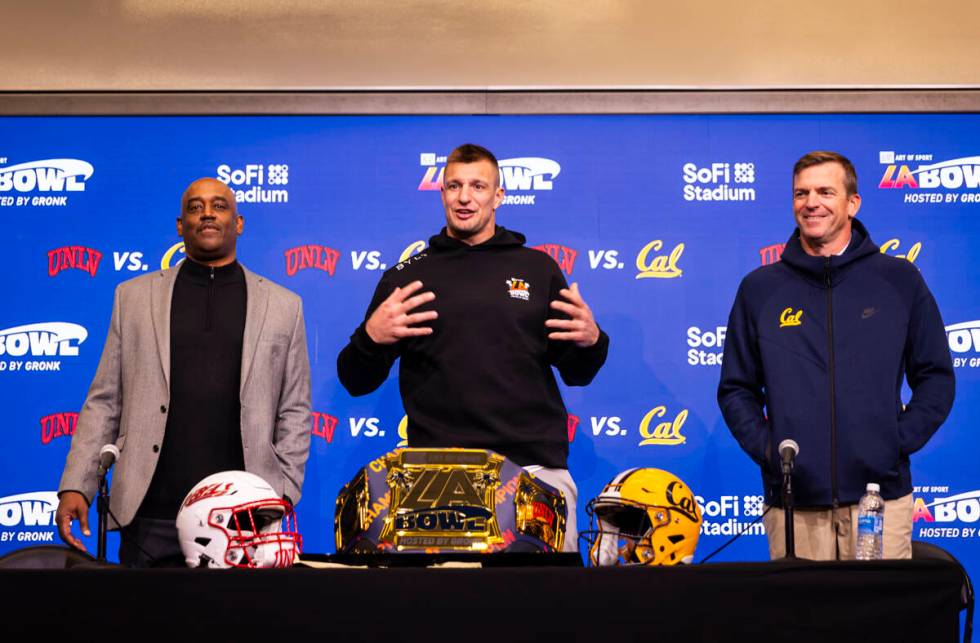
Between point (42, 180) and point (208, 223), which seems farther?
point (42, 180)

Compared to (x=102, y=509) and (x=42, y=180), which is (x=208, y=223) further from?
(x=42, y=180)

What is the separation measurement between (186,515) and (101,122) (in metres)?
2.98

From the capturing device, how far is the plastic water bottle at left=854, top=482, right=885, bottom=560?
10.6ft

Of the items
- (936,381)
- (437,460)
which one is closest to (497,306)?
(437,460)

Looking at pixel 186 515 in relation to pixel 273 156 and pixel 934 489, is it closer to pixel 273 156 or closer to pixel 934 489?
pixel 273 156

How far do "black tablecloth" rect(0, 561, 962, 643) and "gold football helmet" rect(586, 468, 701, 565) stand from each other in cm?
100

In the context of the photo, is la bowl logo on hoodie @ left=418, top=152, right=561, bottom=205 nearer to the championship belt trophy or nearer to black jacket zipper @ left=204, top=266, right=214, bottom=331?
black jacket zipper @ left=204, top=266, right=214, bottom=331

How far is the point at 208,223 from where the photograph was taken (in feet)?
13.0

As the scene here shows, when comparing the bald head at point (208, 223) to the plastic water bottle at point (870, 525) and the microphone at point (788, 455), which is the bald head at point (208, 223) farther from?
the plastic water bottle at point (870, 525)

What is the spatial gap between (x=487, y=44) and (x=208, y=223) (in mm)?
2099

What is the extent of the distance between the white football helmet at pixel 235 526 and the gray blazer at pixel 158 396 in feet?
2.10

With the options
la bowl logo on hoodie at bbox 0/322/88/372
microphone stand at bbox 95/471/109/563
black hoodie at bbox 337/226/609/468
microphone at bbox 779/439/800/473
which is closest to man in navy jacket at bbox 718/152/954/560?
black hoodie at bbox 337/226/609/468

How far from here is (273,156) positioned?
5.46m

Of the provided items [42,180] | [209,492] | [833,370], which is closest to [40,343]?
[42,180]
